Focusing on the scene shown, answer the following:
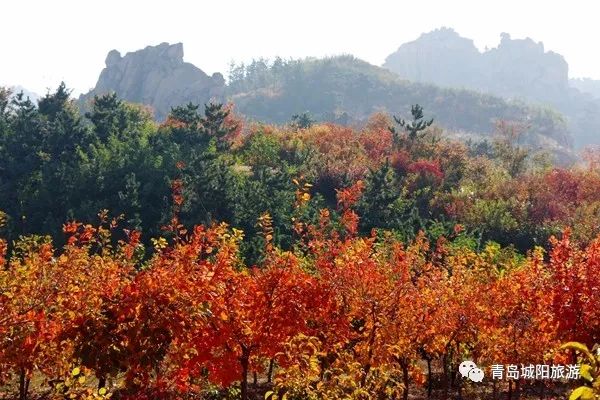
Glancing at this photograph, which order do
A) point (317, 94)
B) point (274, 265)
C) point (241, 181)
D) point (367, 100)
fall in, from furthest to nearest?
point (367, 100) → point (317, 94) → point (241, 181) → point (274, 265)

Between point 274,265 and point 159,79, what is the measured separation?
140m

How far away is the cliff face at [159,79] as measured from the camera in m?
143

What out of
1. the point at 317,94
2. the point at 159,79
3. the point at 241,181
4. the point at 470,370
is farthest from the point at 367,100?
the point at 470,370

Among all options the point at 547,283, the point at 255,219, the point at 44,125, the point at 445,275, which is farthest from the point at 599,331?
the point at 44,125

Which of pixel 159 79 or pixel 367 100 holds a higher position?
pixel 367 100

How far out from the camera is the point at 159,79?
472 feet

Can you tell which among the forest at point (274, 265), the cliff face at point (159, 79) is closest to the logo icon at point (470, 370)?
the forest at point (274, 265)

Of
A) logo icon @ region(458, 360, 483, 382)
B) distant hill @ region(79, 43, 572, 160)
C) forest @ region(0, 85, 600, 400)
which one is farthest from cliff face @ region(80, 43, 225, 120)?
logo icon @ region(458, 360, 483, 382)

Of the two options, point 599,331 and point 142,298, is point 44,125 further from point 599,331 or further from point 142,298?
point 599,331

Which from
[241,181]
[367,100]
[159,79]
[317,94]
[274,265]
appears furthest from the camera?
[367,100]

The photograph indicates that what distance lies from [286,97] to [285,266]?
16773 cm

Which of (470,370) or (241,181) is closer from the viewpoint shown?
(470,370)

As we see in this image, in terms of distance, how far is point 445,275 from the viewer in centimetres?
1753

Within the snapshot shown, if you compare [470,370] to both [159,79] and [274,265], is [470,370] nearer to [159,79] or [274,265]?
[274,265]
